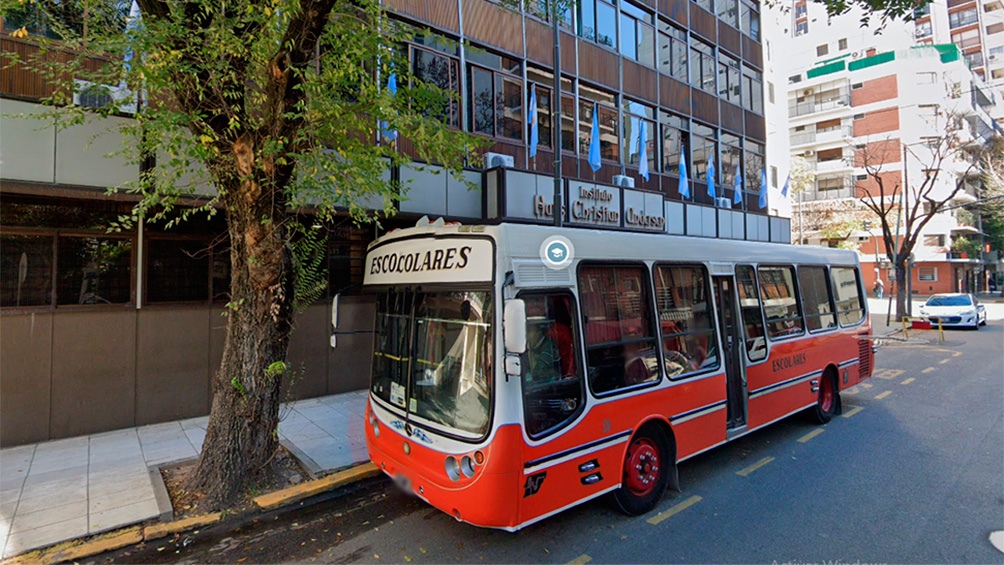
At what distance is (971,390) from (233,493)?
42.7 feet

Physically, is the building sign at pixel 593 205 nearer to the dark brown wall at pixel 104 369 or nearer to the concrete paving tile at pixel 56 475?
the dark brown wall at pixel 104 369

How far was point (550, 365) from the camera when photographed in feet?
13.2

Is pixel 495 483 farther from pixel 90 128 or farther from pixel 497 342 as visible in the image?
pixel 90 128

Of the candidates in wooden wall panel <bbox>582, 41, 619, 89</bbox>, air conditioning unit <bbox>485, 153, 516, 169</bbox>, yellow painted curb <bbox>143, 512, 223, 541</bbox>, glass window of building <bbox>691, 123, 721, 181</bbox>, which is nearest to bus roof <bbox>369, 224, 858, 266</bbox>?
yellow painted curb <bbox>143, 512, 223, 541</bbox>

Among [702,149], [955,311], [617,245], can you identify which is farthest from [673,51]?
[955,311]

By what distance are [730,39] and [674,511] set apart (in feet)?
66.3

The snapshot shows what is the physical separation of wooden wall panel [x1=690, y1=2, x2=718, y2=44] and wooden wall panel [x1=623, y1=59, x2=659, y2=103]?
348 centimetres

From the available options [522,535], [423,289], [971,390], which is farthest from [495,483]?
[971,390]

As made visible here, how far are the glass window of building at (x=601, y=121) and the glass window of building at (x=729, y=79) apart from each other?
22.7 feet

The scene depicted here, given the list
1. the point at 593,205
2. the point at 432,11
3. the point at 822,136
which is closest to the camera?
the point at 432,11

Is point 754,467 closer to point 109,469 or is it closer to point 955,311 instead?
point 109,469

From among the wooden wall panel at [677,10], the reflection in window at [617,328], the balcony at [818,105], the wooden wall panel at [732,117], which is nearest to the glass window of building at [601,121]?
the wooden wall panel at [677,10]

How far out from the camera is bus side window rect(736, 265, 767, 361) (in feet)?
20.1

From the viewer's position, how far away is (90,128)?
21.7 feet
